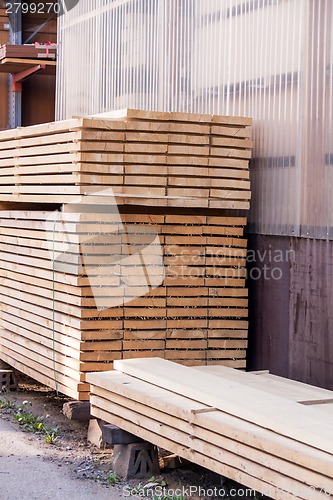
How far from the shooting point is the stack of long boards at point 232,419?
192 inches

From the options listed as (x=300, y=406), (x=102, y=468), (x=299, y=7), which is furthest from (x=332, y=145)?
(x=102, y=468)

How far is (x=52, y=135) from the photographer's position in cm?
817

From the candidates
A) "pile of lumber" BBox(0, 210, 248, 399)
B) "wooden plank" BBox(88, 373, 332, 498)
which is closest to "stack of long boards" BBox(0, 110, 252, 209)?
"pile of lumber" BBox(0, 210, 248, 399)

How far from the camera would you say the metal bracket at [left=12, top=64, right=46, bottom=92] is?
1428cm

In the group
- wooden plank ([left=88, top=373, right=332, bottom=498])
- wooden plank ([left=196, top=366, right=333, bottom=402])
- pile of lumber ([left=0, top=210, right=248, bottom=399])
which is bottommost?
wooden plank ([left=88, top=373, right=332, bottom=498])

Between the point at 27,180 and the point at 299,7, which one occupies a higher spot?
the point at 299,7

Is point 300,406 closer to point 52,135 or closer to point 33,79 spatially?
point 52,135

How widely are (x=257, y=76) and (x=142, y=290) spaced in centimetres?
213

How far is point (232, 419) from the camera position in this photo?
557 cm

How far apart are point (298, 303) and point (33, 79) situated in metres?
9.49

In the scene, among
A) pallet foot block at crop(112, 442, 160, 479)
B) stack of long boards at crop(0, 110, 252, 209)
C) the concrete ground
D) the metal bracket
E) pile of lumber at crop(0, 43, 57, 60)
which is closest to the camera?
the concrete ground

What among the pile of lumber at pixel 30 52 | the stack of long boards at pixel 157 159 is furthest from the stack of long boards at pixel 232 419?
the pile of lumber at pixel 30 52

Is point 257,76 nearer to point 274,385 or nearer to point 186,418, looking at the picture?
point 274,385

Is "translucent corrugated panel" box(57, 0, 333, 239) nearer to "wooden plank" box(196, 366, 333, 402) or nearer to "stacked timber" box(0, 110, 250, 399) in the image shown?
"stacked timber" box(0, 110, 250, 399)
